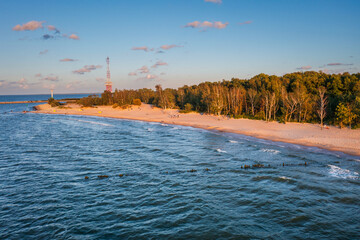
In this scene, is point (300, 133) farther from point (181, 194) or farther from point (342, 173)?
point (181, 194)

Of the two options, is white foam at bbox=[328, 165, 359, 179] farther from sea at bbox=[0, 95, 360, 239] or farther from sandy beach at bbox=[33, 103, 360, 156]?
sandy beach at bbox=[33, 103, 360, 156]

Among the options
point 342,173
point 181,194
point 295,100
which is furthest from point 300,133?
point 181,194

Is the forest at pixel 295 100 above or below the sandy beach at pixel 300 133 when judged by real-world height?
above

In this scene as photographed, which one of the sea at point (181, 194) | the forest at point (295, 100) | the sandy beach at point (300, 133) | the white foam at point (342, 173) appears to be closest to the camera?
the sea at point (181, 194)

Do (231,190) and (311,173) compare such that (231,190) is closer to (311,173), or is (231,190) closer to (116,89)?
(311,173)

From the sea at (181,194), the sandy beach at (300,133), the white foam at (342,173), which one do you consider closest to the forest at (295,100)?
the sandy beach at (300,133)

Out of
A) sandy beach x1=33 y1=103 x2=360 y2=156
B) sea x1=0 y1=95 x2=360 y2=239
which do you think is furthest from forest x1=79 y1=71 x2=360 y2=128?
sea x1=0 y1=95 x2=360 y2=239

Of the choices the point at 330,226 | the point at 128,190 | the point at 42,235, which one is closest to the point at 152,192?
the point at 128,190

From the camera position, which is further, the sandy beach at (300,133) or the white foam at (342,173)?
the sandy beach at (300,133)

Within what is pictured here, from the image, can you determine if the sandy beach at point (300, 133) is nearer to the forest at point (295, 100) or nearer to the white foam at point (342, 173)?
the forest at point (295, 100)
